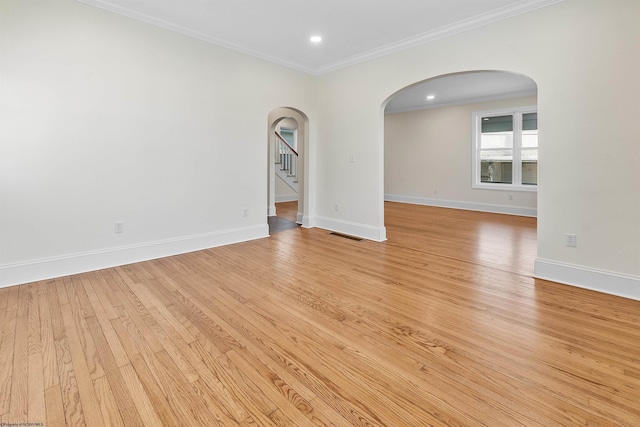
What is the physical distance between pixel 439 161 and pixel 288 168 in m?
4.52

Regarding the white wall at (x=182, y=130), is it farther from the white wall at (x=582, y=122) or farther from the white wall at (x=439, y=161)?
the white wall at (x=439, y=161)

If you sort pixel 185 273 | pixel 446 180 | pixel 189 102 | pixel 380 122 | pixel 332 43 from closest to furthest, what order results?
1. pixel 185 273
2. pixel 189 102
3. pixel 332 43
4. pixel 380 122
5. pixel 446 180

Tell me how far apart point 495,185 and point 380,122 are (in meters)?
4.36

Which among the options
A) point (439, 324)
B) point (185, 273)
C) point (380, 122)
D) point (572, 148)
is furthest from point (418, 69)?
point (185, 273)

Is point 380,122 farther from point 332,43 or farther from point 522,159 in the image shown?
point 522,159

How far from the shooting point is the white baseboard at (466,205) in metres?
6.85

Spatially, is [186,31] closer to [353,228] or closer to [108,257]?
[108,257]

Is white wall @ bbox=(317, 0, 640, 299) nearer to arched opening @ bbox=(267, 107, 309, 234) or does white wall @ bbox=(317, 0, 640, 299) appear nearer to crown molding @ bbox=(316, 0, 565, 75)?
crown molding @ bbox=(316, 0, 565, 75)

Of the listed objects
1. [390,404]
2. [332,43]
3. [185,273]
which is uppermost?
[332,43]

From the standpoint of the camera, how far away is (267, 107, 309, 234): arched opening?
5593 mm

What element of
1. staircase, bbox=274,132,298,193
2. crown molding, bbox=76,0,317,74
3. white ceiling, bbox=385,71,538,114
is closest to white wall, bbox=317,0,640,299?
white ceiling, bbox=385,71,538,114

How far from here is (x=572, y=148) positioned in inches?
113

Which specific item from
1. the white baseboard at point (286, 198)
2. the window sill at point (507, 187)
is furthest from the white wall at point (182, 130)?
the white baseboard at point (286, 198)

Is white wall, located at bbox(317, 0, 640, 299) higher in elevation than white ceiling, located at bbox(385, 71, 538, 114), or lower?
lower
